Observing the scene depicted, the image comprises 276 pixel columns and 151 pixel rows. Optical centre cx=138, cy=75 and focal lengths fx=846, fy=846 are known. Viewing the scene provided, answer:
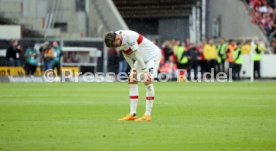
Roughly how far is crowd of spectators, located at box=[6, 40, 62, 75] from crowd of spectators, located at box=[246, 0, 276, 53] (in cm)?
1175

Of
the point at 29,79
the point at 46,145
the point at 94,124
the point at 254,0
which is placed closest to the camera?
the point at 46,145

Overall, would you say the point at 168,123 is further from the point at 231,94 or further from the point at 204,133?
the point at 231,94

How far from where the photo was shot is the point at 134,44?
16.3m

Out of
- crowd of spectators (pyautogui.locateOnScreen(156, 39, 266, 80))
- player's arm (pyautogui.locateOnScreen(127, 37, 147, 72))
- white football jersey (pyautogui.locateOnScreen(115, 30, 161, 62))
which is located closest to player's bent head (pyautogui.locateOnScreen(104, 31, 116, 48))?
white football jersey (pyautogui.locateOnScreen(115, 30, 161, 62))

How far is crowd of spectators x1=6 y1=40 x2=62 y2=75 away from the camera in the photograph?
135 ft

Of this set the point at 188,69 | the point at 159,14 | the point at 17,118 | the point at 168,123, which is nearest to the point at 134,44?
the point at 168,123

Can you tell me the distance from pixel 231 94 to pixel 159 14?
35678 millimetres

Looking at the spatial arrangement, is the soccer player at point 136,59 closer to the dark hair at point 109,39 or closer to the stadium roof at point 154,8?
the dark hair at point 109,39

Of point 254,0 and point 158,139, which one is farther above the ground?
point 254,0

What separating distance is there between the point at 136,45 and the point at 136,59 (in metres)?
0.35

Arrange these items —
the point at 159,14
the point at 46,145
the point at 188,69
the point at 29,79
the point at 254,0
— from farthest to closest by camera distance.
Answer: the point at 159,14
the point at 254,0
the point at 188,69
the point at 29,79
the point at 46,145

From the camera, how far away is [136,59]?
16562 mm

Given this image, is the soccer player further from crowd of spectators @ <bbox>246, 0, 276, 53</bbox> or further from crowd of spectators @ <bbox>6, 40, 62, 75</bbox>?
crowd of spectators @ <bbox>246, 0, 276, 53</bbox>

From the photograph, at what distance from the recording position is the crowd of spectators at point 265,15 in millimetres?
47141
